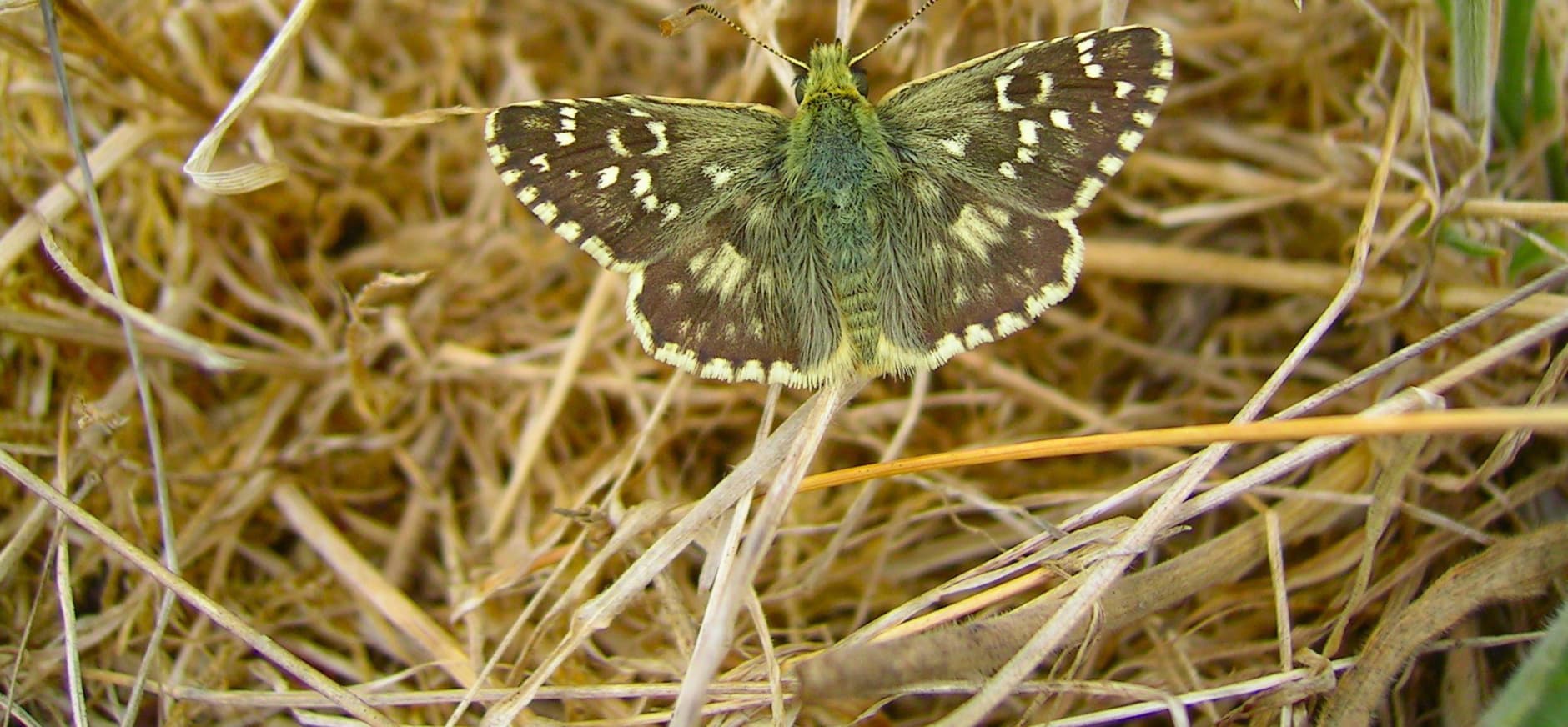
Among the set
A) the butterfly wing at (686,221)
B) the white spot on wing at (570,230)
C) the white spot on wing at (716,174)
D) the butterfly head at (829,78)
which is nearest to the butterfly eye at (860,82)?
the butterfly head at (829,78)

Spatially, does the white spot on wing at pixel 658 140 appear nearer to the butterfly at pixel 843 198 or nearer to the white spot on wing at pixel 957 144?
the butterfly at pixel 843 198

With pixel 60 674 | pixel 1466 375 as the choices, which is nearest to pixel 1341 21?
pixel 1466 375

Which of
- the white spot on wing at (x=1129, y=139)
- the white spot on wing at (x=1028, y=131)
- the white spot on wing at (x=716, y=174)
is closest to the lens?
the white spot on wing at (x=1129, y=139)

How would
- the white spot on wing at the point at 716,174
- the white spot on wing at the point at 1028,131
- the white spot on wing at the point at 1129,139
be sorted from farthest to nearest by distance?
the white spot on wing at the point at 716,174, the white spot on wing at the point at 1028,131, the white spot on wing at the point at 1129,139

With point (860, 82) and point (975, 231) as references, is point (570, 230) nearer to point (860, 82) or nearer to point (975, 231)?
point (860, 82)

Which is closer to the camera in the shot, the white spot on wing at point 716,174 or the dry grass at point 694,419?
the dry grass at point 694,419

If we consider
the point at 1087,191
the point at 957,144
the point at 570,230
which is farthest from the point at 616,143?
the point at 1087,191

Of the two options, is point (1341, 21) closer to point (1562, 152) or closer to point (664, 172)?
point (1562, 152)
